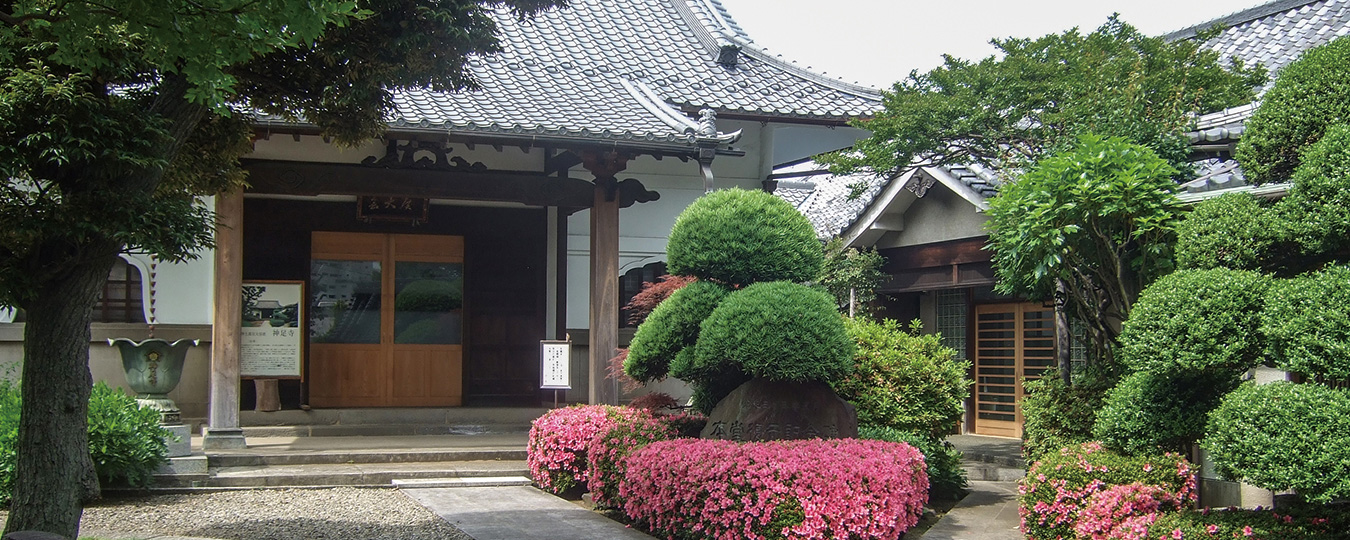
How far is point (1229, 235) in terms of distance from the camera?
20.0 ft

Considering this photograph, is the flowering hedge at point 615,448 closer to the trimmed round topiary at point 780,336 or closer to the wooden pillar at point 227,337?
the trimmed round topiary at point 780,336

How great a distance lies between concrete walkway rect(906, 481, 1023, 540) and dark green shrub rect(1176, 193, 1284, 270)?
9.00 ft

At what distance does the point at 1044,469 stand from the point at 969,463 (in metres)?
5.07

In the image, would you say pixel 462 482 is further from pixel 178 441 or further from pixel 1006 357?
pixel 1006 357

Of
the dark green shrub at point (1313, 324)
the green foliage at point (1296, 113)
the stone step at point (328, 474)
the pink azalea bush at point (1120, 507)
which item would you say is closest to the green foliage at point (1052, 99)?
the green foliage at point (1296, 113)

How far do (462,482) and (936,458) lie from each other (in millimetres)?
4367

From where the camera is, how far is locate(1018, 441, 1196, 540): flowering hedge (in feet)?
23.0

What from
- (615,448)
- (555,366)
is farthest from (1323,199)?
(555,366)

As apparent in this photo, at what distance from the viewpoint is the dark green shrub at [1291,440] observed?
16.7ft

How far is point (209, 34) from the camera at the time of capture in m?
4.72

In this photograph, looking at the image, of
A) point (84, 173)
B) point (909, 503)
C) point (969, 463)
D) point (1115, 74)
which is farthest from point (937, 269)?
point (84, 173)

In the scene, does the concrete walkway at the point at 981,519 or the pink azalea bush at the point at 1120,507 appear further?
the concrete walkway at the point at 981,519

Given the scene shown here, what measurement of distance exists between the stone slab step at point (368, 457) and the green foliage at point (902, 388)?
403cm

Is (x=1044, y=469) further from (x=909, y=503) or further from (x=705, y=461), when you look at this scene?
(x=705, y=461)
